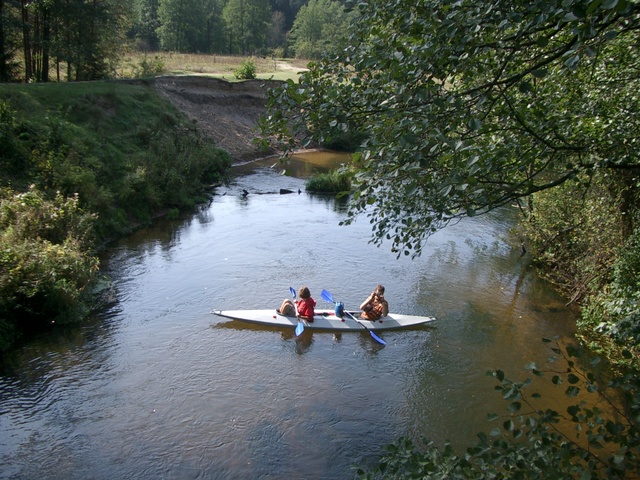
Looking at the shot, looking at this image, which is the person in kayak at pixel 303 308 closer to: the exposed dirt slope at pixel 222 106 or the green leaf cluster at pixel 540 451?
the green leaf cluster at pixel 540 451

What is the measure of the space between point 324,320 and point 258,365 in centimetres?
234

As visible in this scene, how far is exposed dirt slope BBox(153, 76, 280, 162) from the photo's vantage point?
32125 mm

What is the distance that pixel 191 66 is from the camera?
42219mm

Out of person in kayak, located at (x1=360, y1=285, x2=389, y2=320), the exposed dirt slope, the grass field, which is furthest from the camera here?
the grass field

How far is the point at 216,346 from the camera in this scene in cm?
1100

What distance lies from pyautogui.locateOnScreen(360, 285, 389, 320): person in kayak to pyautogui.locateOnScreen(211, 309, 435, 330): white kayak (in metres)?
0.11

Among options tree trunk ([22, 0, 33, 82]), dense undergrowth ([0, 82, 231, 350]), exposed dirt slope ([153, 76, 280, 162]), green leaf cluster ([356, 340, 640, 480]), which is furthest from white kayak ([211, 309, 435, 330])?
exposed dirt slope ([153, 76, 280, 162])

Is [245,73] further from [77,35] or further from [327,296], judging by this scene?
[327,296]

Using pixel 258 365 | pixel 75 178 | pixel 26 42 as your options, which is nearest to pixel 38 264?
pixel 258 365

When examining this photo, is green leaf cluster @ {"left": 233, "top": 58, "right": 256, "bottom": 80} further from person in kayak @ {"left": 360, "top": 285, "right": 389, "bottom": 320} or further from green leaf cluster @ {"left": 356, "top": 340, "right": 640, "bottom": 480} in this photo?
green leaf cluster @ {"left": 356, "top": 340, "right": 640, "bottom": 480}

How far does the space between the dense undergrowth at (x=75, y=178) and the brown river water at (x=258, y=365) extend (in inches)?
37.3

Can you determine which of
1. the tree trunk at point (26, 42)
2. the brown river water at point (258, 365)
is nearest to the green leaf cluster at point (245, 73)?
the tree trunk at point (26, 42)

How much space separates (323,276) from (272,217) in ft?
20.9

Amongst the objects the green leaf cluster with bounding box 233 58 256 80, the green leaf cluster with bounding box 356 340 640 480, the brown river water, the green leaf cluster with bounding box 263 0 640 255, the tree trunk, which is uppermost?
the green leaf cluster with bounding box 233 58 256 80
